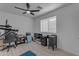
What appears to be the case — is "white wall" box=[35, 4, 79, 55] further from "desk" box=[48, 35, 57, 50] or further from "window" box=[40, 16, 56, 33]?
"window" box=[40, 16, 56, 33]

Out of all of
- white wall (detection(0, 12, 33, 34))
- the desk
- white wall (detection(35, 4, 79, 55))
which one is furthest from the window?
white wall (detection(0, 12, 33, 34))

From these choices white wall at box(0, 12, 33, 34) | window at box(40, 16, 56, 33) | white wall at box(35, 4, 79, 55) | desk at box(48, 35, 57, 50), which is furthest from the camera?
window at box(40, 16, 56, 33)

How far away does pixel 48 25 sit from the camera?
4672 mm

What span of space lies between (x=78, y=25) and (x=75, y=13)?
0.56m

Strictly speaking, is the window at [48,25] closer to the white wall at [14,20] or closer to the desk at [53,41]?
the desk at [53,41]

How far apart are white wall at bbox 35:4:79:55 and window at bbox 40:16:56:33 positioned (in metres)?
0.41

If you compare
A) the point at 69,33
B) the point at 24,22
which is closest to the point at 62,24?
the point at 69,33

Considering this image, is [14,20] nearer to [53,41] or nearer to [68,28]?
[53,41]

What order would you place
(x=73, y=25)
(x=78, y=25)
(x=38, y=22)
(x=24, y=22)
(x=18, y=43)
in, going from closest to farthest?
(x=78, y=25) < (x=73, y=25) < (x=24, y=22) < (x=18, y=43) < (x=38, y=22)

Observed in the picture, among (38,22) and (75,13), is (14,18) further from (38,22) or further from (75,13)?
(75,13)

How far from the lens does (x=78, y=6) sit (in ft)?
8.86

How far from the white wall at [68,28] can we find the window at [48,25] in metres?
0.41

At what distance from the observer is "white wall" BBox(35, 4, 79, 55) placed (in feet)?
9.09

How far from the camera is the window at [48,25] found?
417 centimetres
